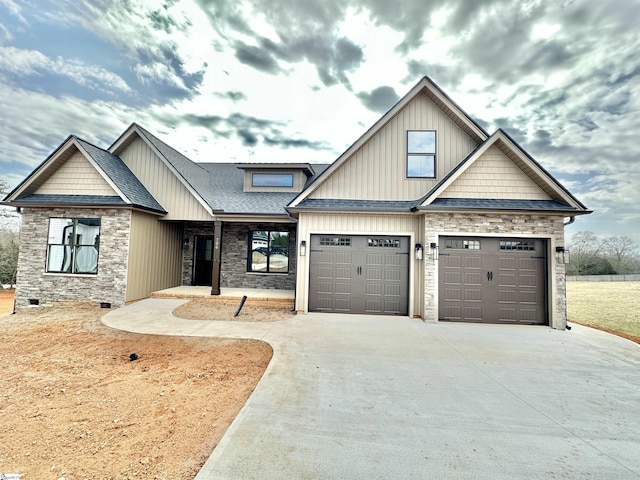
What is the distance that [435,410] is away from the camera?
136 inches

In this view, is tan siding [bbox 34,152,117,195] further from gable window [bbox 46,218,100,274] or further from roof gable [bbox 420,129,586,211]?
roof gable [bbox 420,129,586,211]

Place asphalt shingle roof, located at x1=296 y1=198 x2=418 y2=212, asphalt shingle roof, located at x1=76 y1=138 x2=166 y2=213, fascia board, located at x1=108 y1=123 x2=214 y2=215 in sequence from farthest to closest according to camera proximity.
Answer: fascia board, located at x1=108 y1=123 x2=214 y2=215
asphalt shingle roof, located at x1=76 y1=138 x2=166 y2=213
asphalt shingle roof, located at x1=296 y1=198 x2=418 y2=212

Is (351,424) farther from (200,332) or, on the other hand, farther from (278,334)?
(200,332)

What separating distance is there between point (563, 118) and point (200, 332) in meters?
23.2

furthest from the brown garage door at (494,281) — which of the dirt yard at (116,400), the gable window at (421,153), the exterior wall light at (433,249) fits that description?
the dirt yard at (116,400)

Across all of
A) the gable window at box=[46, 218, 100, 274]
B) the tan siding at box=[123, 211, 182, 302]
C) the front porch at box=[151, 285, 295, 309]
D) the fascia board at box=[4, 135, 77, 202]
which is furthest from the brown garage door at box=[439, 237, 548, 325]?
the fascia board at box=[4, 135, 77, 202]

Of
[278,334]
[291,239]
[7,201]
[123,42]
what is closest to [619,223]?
[291,239]

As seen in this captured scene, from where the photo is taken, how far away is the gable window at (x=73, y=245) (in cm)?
950

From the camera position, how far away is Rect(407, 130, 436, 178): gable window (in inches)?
364

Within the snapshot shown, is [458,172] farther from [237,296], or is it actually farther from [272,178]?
[237,296]

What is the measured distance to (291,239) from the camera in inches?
474

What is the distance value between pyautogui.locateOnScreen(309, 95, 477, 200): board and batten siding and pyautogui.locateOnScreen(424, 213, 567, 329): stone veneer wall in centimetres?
155

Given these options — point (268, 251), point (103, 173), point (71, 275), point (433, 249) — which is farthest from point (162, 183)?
point (433, 249)

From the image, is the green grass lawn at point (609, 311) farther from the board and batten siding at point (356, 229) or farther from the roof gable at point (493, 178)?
the board and batten siding at point (356, 229)
